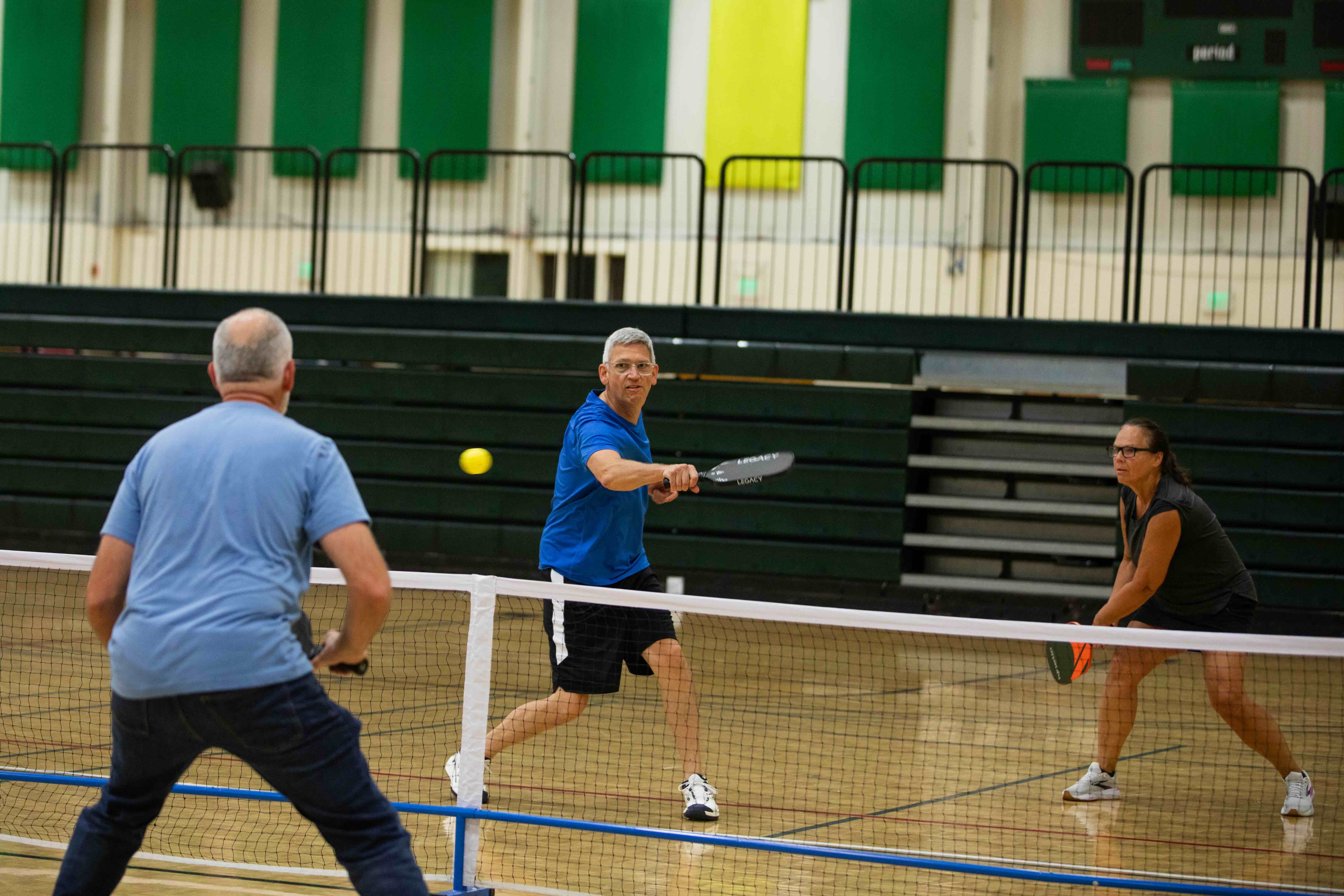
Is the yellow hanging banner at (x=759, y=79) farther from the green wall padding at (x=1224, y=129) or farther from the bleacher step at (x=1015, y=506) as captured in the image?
the bleacher step at (x=1015, y=506)

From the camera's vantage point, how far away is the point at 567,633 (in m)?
5.30

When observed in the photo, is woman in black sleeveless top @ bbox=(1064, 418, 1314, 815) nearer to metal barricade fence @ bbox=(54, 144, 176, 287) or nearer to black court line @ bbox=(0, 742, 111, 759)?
black court line @ bbox=(0, 742, 111, 759)

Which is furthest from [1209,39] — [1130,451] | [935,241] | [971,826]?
[971,826]

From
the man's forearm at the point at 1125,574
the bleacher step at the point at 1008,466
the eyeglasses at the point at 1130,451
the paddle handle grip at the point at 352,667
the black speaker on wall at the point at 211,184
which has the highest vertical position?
the black speaker on wall at the point at 211,184

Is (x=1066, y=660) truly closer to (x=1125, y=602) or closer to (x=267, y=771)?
(x=1125, y=602)

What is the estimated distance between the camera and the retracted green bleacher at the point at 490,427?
1227 cm

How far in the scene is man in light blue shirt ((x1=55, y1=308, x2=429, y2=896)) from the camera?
9.94 feet

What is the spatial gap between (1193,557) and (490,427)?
26.2ft

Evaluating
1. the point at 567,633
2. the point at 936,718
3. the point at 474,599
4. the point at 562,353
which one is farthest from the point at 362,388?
the point at 474,599

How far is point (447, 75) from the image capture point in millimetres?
15953

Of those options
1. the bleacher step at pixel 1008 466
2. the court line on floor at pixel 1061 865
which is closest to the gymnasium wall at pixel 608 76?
the bleacher step at pixel 1008 466

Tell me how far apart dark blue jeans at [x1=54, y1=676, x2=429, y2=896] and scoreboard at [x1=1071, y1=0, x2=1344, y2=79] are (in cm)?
1350

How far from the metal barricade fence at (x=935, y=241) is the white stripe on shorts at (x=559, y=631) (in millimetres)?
9659

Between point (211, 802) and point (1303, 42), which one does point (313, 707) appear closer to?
point (211, 802)
